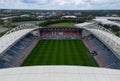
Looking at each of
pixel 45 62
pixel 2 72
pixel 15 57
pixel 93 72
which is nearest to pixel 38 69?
pixel 2 72

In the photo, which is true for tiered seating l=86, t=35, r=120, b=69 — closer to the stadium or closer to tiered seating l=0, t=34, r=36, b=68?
the stadium

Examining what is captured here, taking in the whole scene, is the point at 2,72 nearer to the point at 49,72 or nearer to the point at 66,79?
the point at 49,72

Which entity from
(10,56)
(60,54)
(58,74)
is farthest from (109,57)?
(58,74)

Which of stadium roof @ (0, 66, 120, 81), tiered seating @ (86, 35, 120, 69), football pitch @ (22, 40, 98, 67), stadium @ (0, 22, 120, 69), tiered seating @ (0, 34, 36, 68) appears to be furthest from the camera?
football pitch @ (22, 40, 98, 67)

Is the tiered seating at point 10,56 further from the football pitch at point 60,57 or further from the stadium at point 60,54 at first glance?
the football pitch at point 60,57

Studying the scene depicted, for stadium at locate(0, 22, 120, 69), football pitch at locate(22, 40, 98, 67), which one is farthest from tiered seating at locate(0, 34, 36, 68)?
football pitch at locate(22, 40, 98, 67)

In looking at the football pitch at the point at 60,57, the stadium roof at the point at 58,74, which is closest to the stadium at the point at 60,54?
the football pitch at the point at 60,57

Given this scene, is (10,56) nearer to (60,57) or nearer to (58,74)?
(60,57)

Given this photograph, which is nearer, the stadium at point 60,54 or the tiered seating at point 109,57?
the tiered seating at point 109,57
